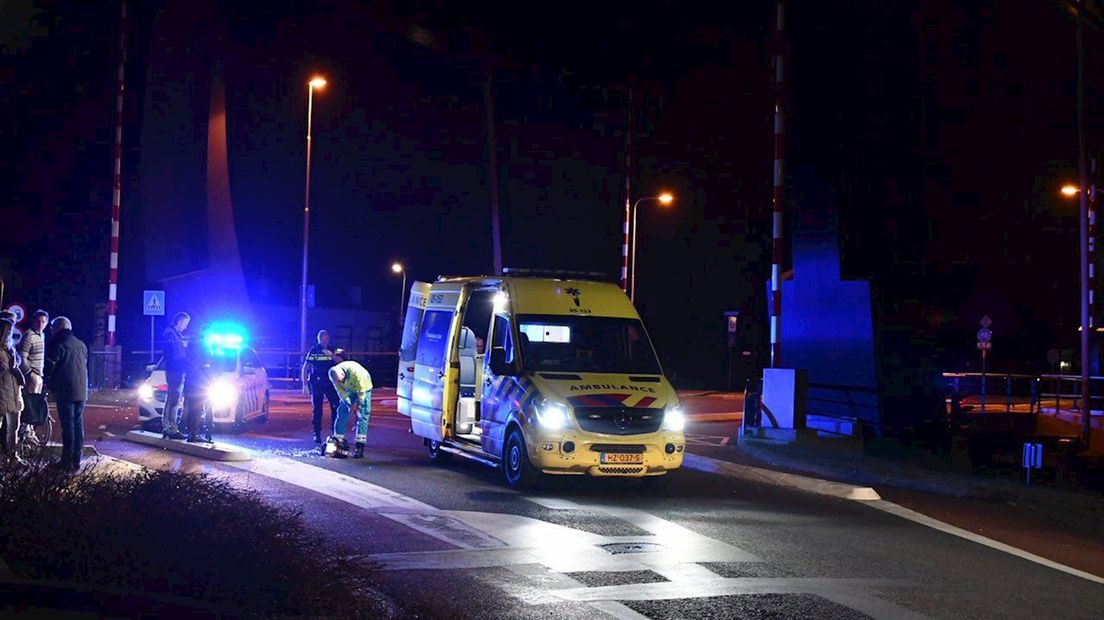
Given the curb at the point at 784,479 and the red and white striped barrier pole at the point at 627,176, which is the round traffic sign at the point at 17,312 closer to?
the curb at the point at 784,479

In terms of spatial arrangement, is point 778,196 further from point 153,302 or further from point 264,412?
point 153,302

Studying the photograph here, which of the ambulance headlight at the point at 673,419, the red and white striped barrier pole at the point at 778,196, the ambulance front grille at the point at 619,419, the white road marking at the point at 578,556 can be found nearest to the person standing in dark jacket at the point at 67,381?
the white road marking at the point at 578,556

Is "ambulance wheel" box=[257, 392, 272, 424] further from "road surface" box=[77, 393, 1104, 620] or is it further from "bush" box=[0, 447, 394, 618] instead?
"bush" box=[0, 447, 394, 618]

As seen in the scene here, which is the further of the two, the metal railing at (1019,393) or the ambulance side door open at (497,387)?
the metal railing at (1019,393)

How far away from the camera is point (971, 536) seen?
11.3m

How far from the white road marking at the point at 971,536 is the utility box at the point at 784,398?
4.80 metres

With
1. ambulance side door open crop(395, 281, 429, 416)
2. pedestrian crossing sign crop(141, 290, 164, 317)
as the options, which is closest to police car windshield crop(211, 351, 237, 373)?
ambulance side door open crop(395, 281, 429, 416)

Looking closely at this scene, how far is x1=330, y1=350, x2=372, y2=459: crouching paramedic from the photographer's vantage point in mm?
15992

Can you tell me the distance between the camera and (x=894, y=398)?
20.3m

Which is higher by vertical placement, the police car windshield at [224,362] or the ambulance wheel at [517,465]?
the police car windshield at [224,362]

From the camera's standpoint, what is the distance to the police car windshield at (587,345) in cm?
1398

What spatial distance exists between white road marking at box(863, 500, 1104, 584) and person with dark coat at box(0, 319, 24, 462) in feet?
31.7

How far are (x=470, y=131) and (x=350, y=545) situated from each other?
3788 centimetres

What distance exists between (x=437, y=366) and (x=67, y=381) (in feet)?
15.5
